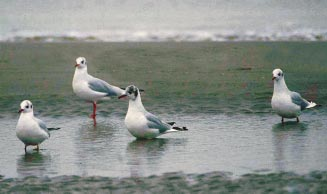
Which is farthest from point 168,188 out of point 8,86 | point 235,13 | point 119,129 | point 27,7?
point 27,7

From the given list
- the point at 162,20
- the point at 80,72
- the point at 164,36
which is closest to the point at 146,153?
the point at 80,72

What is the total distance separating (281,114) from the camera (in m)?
11.8

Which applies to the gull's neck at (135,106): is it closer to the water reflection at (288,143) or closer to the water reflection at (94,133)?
the water reflection at (94,133)

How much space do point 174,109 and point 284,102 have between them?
7.24ft

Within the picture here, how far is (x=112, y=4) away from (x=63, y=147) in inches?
983

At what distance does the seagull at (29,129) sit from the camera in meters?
9.96

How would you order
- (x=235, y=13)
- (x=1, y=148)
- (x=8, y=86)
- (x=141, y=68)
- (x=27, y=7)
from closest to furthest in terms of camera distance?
1. (x=1, y=148)
2. (x=8, y=86)
3. (x=141, y=68)
4. (x=235, y=13)
5. (x=27, y=7)

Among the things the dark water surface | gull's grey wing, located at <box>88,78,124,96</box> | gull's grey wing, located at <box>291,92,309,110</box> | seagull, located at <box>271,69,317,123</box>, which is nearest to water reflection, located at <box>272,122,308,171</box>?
the dark water surface

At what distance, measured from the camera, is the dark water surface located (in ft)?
30.2

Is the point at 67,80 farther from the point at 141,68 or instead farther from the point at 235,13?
the point at 235,13

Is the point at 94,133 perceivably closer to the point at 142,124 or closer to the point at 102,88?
the point at 142,124

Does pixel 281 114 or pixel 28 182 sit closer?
pixel 28 182

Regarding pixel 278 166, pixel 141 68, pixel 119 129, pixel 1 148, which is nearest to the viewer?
pixel 278 166

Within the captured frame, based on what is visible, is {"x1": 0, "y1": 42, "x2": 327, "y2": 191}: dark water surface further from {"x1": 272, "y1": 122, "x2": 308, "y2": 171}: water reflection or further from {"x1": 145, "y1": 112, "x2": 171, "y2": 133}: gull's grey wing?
{"x1": 145, "y1": 112, "x2": 171, "y2": 133}: gull's grey wing
